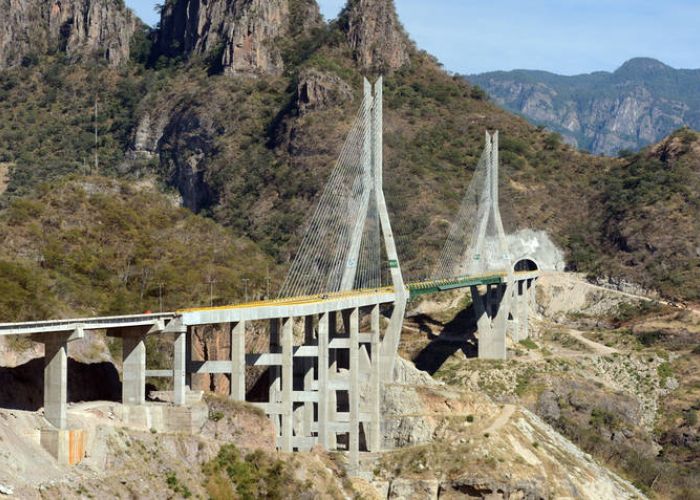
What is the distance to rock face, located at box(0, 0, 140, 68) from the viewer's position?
16400cm

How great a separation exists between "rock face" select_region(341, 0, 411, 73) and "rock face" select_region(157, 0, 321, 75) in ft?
21.0

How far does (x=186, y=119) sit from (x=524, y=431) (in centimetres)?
8299

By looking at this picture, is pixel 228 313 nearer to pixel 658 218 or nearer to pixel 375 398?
pixel 375 398

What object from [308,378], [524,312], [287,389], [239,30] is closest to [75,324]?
[287,389]

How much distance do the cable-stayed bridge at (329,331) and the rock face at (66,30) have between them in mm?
65892

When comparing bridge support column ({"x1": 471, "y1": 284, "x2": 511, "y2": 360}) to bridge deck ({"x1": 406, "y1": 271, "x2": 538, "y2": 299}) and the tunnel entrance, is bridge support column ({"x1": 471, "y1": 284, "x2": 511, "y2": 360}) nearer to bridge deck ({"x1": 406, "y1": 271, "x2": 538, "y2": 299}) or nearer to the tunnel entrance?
bridge deck ({"x1": 406, "y1": 271, "x2": 538, "y2": 299})

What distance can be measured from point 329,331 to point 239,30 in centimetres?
7976

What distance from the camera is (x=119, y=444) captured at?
48719 mm

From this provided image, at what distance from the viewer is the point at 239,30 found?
148m

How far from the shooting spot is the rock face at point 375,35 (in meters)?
147

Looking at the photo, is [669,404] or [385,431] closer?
[385,431]

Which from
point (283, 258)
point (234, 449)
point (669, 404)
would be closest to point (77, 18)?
A: point (283, 258)

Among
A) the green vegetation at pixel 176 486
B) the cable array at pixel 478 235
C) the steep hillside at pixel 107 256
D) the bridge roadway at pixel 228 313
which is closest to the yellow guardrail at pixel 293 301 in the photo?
the bridge roadway at pixel 228 313

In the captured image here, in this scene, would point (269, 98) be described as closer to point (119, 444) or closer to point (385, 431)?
point (385, 431)
